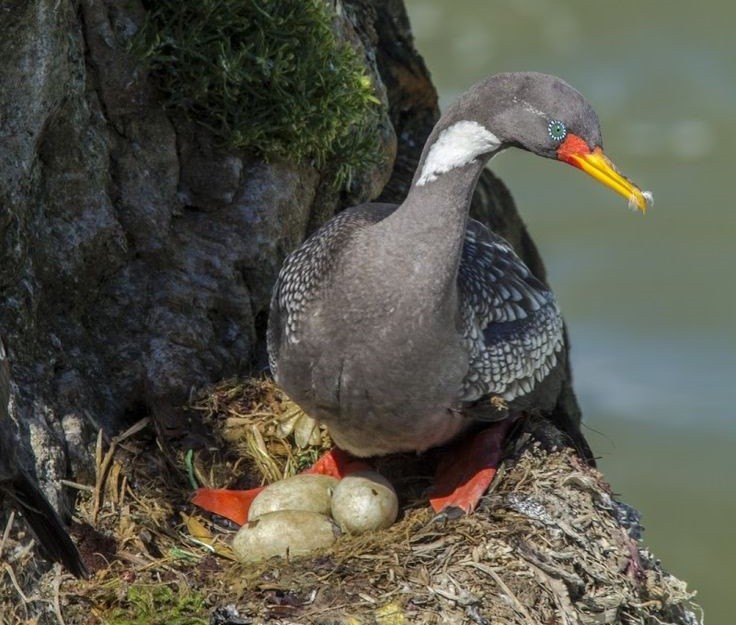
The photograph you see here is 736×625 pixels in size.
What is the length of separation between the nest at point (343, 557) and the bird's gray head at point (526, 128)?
1314 millimetres

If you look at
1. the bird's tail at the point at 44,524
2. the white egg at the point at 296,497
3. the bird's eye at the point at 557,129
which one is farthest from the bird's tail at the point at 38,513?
the bird's eye at the point at 557,129

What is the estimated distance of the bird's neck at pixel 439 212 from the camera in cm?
558

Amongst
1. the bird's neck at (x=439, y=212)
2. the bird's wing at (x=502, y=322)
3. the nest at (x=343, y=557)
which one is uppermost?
the bird's neck at (x=439, y=212)

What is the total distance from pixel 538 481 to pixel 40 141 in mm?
2433

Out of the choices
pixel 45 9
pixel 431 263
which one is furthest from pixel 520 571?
pixel 45 9

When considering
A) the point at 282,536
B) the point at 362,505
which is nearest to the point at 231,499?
the point at 282,536

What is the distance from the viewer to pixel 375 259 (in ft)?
18.8

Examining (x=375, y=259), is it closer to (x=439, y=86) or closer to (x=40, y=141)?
(x=40, y=141)

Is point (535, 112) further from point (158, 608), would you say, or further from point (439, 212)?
point (158, 608)

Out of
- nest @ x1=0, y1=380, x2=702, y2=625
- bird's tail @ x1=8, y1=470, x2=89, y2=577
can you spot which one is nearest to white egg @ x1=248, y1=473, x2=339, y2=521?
nest @ x1=0, y1=380, x2=702, y2=625

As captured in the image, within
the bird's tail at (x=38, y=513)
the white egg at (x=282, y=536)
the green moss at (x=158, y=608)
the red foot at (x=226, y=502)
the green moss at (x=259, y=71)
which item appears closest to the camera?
the bird's tail at (x=38, y=513)

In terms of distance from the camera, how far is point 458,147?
557cm

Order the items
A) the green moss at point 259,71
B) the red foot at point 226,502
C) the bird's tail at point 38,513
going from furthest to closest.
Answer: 1. the green moss at point 259,71
2. the red foot at point 226,502
3. the bird's tail at point 38,513

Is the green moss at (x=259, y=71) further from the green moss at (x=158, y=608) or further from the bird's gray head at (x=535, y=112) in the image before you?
the green moss at (x=158, y=608)
